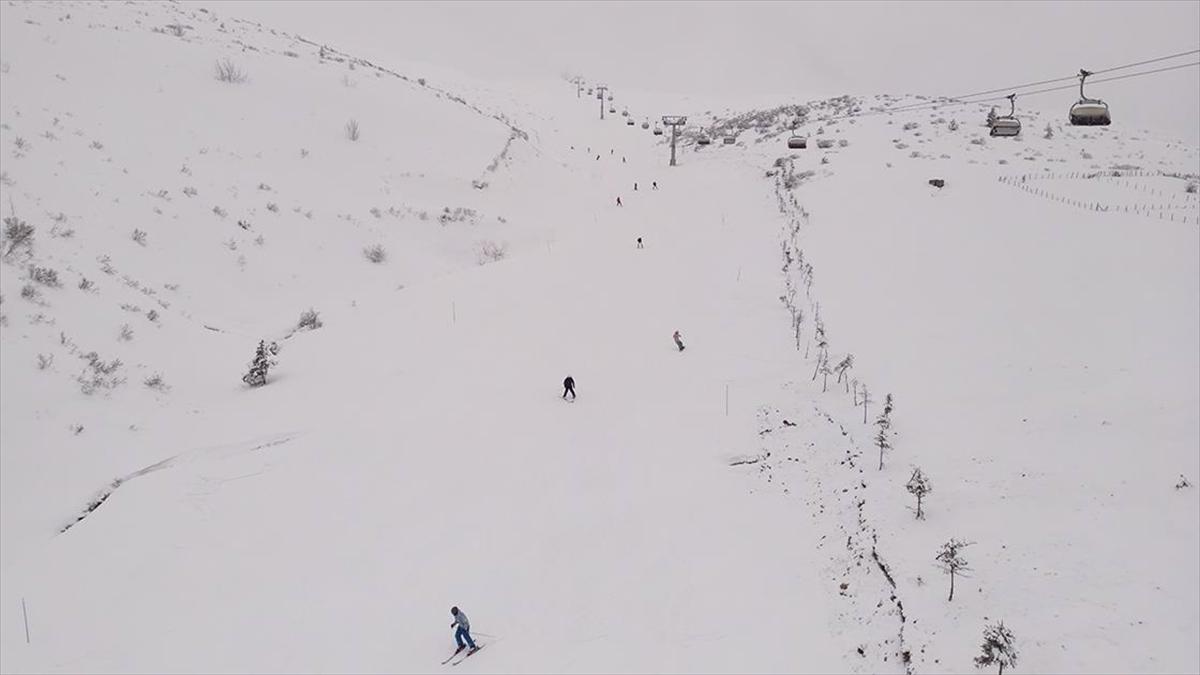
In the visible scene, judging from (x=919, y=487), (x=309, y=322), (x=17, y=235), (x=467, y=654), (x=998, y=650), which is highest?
(x=17, y=235)

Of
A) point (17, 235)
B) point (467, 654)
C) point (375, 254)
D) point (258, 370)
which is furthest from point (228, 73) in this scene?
point (467, 654)

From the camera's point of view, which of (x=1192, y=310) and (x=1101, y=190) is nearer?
(x=1192, y=310)

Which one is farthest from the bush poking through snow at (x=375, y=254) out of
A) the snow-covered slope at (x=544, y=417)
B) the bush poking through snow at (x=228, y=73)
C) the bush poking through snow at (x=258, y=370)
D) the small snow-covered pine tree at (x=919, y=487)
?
the small snow-covered pine tree at (x=919, y=487)

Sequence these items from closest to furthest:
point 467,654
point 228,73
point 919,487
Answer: point 467,654, point 919,487, point 228,73

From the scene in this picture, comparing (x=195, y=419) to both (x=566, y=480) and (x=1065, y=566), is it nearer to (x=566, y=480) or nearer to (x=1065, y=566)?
(x=566, y=480)

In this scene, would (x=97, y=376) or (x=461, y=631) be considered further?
(x=97, y=376)

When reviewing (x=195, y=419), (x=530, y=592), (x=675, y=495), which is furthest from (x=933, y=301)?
(x=195, y=419)

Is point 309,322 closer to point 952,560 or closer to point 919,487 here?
point 919,487
